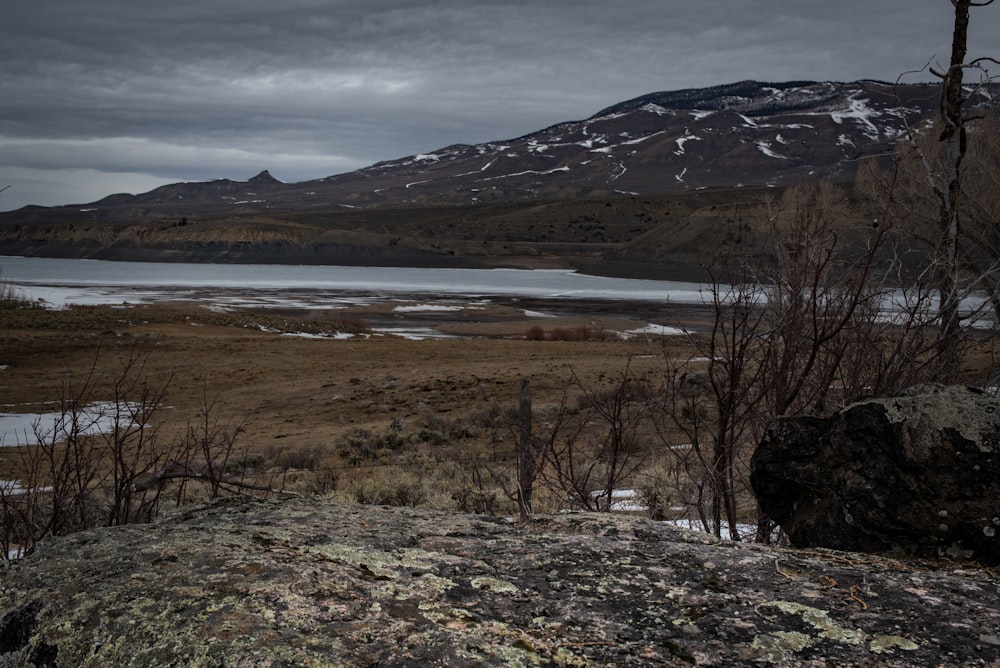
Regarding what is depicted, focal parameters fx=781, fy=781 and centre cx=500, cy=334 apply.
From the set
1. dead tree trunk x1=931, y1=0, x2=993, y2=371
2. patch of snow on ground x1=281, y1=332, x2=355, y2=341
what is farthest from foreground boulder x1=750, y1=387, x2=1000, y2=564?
patch of snow on ground x1=281, y1=332, x2=355, y2=341

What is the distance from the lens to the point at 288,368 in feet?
76.7

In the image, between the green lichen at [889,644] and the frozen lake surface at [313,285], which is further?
the frozen lake surface at [313,285]

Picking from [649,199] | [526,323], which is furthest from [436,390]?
[649,199]

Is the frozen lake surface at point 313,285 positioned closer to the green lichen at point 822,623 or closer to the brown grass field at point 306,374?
the brown grass field at point 306,374

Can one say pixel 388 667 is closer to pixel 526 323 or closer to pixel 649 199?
pixel 526 323

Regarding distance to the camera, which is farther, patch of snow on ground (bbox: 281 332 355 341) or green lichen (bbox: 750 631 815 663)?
patch of snow on ground (bbox: 281 332 355 341)

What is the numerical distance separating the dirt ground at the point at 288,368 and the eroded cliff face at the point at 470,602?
298 inches

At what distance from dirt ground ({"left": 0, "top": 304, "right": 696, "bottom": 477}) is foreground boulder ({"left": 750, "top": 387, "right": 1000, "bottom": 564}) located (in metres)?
6.97

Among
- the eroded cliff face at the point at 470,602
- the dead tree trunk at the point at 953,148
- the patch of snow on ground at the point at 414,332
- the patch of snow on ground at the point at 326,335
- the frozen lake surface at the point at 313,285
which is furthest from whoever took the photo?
the frozen lake surface at the point at 313,285

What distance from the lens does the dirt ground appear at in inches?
666

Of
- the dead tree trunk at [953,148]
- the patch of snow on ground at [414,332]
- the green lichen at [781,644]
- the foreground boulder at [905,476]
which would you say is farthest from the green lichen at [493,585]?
the patch of snow on ground at [414,332]

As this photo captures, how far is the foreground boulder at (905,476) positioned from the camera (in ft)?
7.39

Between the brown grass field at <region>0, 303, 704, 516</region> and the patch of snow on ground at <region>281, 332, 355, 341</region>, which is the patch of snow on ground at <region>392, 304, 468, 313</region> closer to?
the brown grass field at <region>0, 303, 704, 516</region>

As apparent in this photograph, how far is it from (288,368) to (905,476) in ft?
73.3
